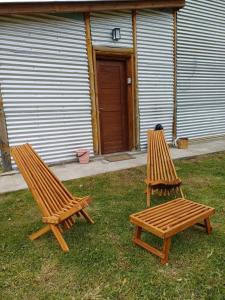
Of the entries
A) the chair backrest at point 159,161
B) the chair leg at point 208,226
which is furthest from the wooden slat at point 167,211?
the chair backrest at point 159,161

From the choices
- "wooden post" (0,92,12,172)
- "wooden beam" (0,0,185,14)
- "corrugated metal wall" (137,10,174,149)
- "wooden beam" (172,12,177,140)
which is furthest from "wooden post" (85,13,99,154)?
"wooden beam" (172,12,177,140)

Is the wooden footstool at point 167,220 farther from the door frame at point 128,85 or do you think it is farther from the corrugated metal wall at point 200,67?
the corrugated metal wall at point 200,67

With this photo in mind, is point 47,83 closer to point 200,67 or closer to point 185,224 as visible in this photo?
point 185,224

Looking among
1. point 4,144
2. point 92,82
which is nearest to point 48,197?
point 4,144

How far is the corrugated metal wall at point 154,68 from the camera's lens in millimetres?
6391

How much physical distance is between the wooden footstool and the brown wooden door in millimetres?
3767

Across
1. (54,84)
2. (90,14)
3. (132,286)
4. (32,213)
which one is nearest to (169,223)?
(132,286)

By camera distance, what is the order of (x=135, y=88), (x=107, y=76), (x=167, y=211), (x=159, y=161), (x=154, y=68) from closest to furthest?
(x=167, y=211) < (x=159, y=161) < (x=107, y=76) < (x=135, y=88) < (x=154, y=68)

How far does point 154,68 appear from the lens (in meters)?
6.67

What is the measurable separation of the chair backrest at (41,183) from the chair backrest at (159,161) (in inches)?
52.1

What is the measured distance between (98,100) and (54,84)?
1.17 m

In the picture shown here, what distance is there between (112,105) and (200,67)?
3096 mm

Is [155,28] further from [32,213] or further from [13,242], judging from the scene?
[13,242]

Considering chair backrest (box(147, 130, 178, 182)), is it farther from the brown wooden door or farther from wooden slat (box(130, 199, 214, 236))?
the brown wooden door
